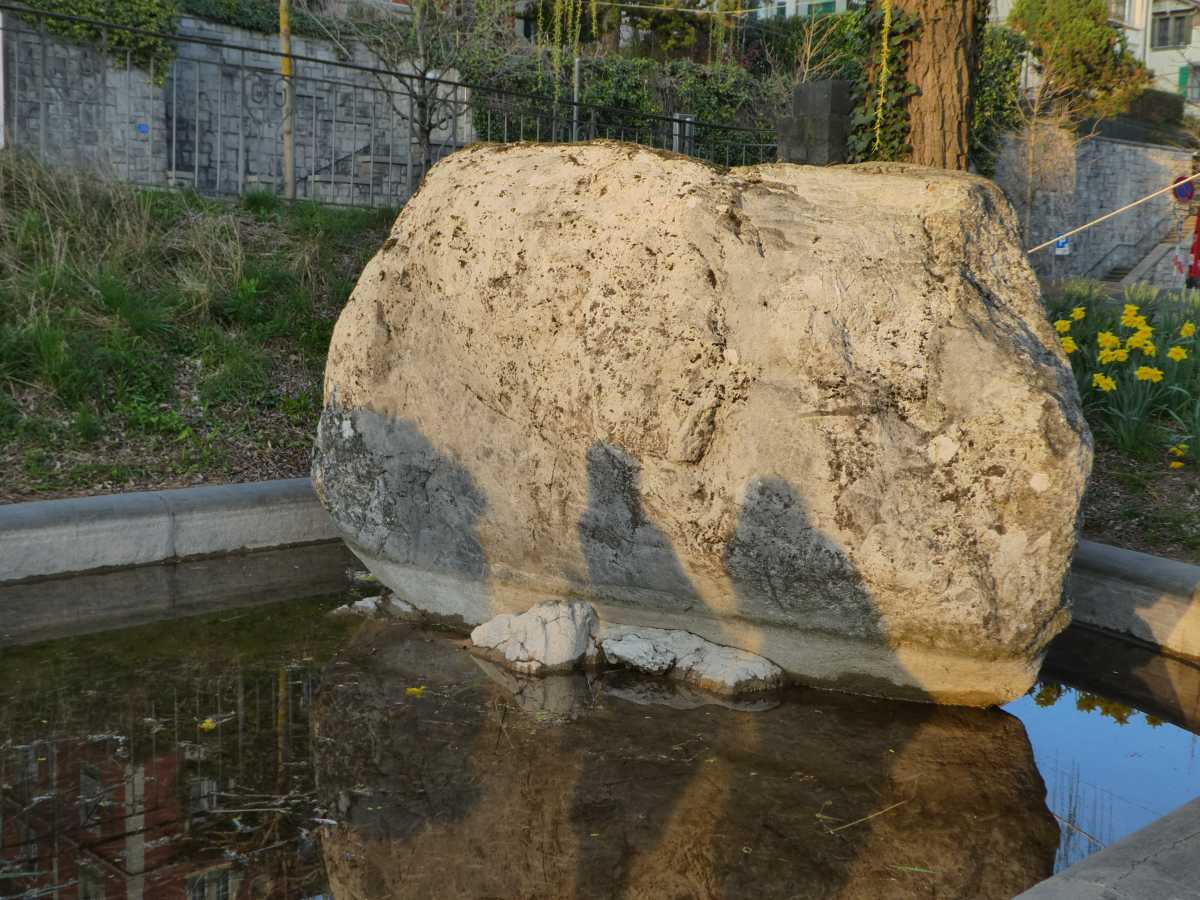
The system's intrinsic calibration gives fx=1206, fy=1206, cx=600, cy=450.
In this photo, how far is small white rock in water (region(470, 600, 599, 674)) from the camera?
4.67m

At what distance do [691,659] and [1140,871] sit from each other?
209 centimetres

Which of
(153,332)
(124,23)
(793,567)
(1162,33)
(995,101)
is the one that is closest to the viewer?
(793,567)

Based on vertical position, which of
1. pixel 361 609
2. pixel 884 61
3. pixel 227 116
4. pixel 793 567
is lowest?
pixel 361 609

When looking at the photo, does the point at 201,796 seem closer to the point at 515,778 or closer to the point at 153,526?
the point at 515,778

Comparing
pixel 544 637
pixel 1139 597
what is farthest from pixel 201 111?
pixel 1139 597

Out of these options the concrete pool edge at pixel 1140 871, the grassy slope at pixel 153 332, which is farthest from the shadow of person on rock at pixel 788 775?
the grassy slope at pixel 153 332

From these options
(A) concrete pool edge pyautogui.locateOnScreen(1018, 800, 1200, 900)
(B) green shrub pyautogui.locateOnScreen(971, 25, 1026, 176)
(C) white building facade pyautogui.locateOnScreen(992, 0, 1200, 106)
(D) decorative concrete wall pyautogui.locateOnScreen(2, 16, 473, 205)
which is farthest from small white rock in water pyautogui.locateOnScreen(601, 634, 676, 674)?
(C) white building facade pyautogui.locateOnScreen(992, 0, 1200, 106)

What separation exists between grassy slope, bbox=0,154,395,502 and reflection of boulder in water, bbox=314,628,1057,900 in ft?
9.44

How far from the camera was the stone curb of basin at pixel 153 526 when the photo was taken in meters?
5.40

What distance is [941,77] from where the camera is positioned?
747cm

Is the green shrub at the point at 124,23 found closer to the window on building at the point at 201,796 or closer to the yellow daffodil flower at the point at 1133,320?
the yellow daffodil flower at the point at 1133,320

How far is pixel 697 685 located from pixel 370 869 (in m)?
1.69

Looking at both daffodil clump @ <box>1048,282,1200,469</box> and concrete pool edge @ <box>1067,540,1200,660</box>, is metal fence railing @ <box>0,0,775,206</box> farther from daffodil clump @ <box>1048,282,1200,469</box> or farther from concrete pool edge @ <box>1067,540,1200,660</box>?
concrete pool edge @ <box>1067,540,1200,660</box>

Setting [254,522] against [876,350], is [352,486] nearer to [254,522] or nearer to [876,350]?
[254,522]
